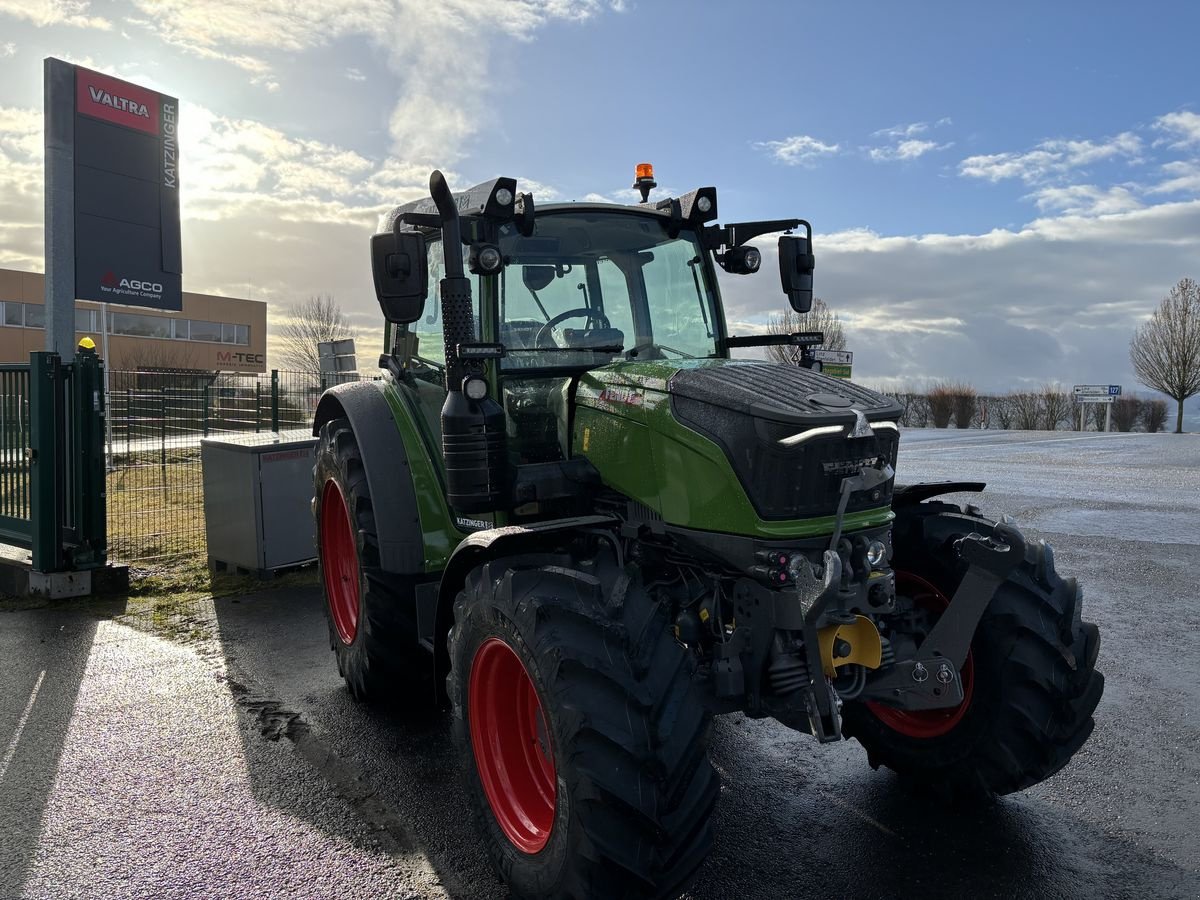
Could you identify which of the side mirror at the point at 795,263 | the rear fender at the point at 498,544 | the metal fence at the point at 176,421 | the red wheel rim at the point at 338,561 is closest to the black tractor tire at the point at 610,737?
the rear fender at the point at 498,544

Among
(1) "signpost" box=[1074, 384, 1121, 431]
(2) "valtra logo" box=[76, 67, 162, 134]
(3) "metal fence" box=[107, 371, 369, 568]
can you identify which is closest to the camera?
(2) "valtra logo" box=[76, 67, 162, 134]

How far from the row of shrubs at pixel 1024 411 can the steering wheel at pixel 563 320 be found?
3466cm

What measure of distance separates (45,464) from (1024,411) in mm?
37485

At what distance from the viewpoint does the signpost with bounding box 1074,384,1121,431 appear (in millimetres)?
35000

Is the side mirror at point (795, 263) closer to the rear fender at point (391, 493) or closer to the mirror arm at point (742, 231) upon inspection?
the mirror arm at point (742, 231)

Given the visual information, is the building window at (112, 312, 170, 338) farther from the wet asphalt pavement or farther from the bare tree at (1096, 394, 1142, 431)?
the wet asphalt pavement

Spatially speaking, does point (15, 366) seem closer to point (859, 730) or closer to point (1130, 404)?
point (859, 730)

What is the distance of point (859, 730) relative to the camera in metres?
3.94

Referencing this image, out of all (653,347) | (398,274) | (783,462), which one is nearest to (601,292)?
(653,347)

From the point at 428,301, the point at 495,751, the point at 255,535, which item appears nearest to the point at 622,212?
the point at 428,301

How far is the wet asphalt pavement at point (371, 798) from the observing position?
10.5 ft

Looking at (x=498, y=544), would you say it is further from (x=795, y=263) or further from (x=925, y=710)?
(x=795, y=263)

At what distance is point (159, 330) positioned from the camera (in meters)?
47.3

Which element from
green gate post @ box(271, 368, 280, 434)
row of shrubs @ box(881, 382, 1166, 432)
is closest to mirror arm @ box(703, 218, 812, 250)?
green gate post @ box(271, 368, 280, 434)
